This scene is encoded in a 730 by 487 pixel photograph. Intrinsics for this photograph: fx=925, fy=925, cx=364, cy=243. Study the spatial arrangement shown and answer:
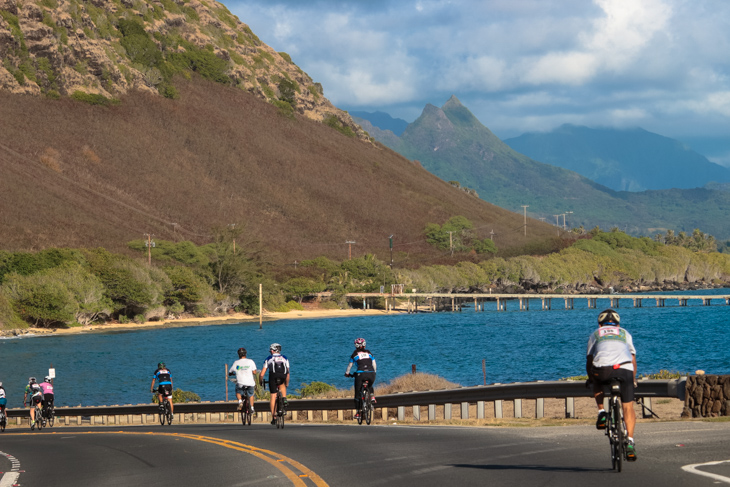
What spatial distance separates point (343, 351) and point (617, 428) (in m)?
84.3

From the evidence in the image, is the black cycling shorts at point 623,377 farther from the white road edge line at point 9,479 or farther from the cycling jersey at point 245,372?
the cycling jersey at point 245,372

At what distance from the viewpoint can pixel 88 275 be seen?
12450 centimetres

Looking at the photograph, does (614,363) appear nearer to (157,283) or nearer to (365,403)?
(365,403)

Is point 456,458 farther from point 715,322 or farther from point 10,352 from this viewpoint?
point 715,322

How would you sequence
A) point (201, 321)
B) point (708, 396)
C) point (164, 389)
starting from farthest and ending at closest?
point (201, 321) → point (164, 389) → point (708, 396)

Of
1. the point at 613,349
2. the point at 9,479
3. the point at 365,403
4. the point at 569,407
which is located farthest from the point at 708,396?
the point at 9,479

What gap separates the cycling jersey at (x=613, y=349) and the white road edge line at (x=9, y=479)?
357 inches

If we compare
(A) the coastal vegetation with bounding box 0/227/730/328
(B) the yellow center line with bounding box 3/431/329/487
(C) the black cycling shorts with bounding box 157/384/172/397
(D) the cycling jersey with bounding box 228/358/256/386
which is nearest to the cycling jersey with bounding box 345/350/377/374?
(D) the cycling jersey with bounding box 228/358/256/386

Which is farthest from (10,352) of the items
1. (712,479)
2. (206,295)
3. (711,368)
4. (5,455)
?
(712,479)

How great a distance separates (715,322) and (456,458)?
122398mm

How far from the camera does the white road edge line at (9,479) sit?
1442cm

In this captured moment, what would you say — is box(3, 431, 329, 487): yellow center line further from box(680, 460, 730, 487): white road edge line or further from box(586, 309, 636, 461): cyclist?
box(680, 460, 730, 487): white road edge line

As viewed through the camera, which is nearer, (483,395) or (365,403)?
(483,395)

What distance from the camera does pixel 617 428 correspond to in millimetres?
12000
